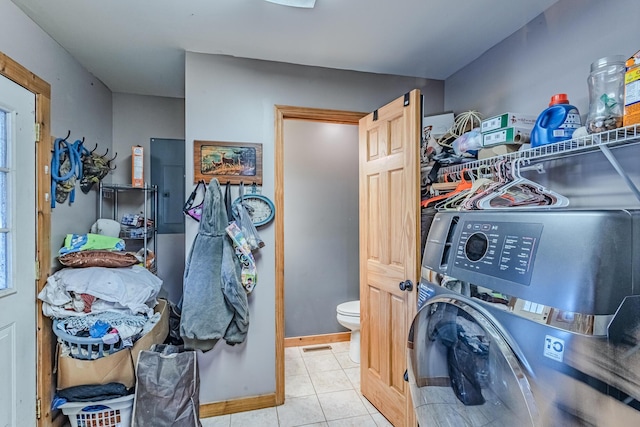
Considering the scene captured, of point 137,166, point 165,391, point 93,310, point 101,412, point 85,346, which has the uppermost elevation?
point 137,166

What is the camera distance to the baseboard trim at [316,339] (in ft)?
10.3

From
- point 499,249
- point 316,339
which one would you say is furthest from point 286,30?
point 316,339

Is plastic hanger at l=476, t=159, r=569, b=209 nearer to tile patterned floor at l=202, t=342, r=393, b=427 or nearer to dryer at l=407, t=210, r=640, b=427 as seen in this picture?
dryer at l=407, t=210, r=640, b=427

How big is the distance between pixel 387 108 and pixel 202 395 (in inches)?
85.4

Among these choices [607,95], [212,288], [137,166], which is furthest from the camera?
[137,166]

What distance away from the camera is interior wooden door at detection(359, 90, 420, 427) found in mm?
1718

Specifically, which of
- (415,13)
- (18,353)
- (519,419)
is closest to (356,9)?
(415,13)

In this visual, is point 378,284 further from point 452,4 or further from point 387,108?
point 452,4

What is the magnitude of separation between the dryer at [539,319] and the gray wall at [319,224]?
2.18 meters

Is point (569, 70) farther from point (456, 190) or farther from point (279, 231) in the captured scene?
point (279, 231)

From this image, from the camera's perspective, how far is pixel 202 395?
2049 millimetres

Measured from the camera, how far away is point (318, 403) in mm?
2176

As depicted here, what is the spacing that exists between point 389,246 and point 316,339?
5.60 feet

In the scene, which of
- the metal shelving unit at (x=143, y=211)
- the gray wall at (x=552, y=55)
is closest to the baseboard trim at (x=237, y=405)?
the metal shelving unit at (x=143, y=211)
